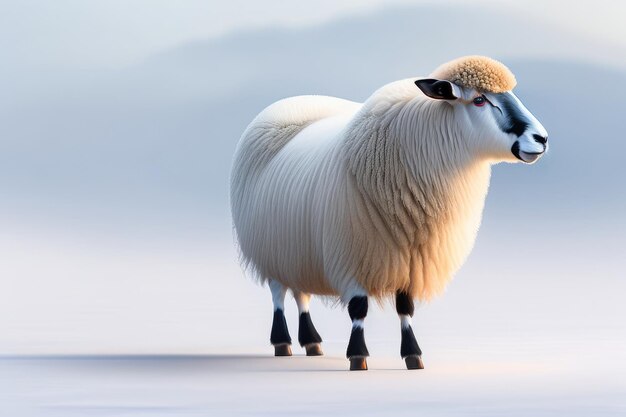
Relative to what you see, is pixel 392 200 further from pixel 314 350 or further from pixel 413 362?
pixel 314 350

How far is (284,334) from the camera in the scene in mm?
16781

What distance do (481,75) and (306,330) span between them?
366cm

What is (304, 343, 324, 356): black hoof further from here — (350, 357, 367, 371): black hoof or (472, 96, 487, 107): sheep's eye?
(472, 96, 487, 107): sheep's eye

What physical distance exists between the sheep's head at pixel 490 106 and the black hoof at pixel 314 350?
127 inches

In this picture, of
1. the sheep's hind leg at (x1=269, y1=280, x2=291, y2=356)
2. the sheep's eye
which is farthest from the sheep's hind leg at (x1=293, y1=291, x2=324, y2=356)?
the sheep's eye

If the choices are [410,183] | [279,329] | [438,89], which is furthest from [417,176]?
[279,329]

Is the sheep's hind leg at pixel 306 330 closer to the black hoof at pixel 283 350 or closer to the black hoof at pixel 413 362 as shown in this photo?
the black hoof at pixel 283 350

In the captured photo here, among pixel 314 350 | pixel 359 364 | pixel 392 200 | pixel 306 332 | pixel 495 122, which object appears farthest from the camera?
pixel 306 332

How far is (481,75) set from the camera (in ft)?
47.6

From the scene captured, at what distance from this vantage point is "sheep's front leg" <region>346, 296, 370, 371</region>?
1472 centimetres

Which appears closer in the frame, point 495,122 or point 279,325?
point 495,122

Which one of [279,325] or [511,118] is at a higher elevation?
[511,118]

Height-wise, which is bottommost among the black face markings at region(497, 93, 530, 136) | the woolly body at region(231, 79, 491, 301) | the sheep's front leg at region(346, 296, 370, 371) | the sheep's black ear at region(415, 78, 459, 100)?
the sheep's front leg at region(346, 296, 370, 371)

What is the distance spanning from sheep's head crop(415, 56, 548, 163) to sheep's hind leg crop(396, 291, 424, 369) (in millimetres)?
1524
